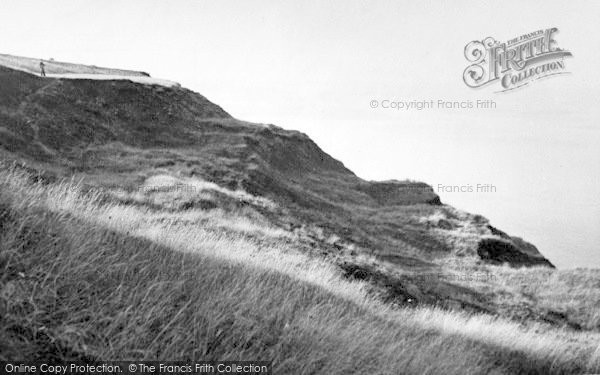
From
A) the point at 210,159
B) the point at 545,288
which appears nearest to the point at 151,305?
the point at 545,288

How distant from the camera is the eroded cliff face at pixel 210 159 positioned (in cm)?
2819

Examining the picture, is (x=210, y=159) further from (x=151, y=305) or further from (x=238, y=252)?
(x=151, y=305)

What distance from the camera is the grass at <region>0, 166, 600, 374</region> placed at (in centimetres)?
321

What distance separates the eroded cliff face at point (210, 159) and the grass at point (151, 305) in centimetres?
1814

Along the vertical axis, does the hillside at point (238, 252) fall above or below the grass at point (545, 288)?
above

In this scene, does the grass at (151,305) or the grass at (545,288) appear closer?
the grass at (151,305)

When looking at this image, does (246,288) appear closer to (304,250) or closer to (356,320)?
(356,320)

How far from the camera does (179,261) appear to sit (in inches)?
193

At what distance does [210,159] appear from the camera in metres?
33.2

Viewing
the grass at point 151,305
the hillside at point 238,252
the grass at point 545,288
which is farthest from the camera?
the grass at point 545,288

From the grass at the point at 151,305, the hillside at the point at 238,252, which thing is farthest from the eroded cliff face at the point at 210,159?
the grass at the point at 151,305

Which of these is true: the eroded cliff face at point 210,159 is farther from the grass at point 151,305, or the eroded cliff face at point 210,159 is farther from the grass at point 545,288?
the grass at point 151,305

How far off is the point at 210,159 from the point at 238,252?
2683 centimetres

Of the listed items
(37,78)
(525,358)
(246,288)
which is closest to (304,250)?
(525,358)
